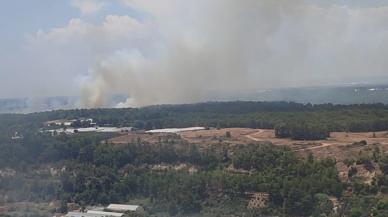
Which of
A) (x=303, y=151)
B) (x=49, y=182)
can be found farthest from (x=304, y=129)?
(x=49, y=182)

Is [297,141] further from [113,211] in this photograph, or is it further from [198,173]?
[113,211]

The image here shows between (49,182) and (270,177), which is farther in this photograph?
(49,182)

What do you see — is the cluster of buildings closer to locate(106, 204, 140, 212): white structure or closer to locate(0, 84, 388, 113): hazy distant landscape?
locate(106, 204, 140, 212): white structure

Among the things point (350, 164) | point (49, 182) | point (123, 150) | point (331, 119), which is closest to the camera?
point (350, 164)

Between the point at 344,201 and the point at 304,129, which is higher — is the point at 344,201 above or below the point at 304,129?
below

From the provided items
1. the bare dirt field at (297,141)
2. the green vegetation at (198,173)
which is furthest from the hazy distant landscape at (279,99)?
the green vegetation at (198,173)

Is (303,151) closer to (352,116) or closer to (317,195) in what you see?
(317,195)

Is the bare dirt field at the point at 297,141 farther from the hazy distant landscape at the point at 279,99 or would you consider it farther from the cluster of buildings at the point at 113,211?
the hazy distant landscape at the point at 279,99

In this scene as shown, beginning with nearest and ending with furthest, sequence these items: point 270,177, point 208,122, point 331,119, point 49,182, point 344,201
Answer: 1. point 344,201
2. point 270,177
3. point 49,182
4. point 331,119
5. point 208,122
